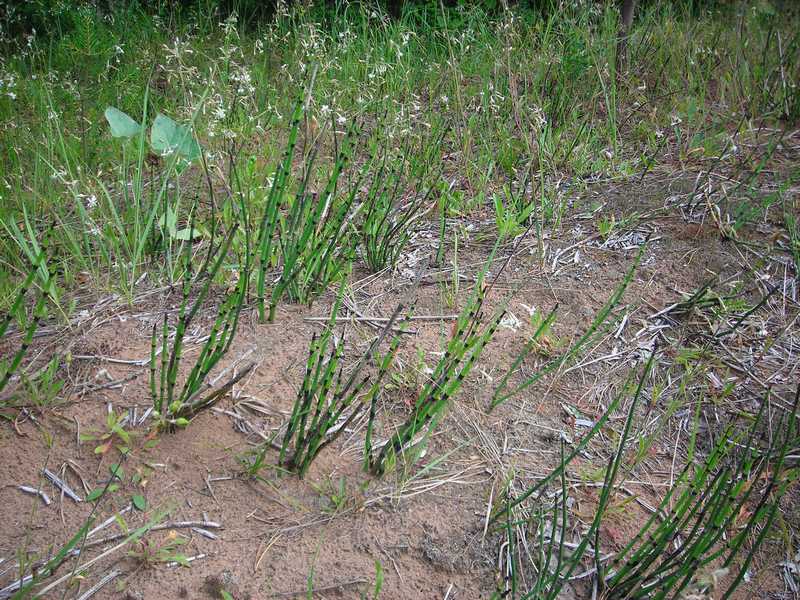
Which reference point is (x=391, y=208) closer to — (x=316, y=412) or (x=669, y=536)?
(x=316, y=412)

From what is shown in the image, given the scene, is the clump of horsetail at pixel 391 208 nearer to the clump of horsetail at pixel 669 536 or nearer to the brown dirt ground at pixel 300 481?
the brown dirt ground at pixel 300 481

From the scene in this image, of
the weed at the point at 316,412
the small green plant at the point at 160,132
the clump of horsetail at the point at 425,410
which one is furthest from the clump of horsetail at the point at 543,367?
the small green plant at the point at 160,132

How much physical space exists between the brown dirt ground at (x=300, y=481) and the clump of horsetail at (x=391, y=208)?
0.62ft

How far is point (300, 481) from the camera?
1.60m

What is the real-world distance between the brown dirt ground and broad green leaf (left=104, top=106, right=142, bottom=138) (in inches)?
33.3

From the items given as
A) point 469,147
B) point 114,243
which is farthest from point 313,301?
point 469,147

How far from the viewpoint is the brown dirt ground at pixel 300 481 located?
141 cm

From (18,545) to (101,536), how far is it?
6.3 inches

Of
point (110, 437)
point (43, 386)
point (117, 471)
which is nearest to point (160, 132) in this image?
point (43, 386)

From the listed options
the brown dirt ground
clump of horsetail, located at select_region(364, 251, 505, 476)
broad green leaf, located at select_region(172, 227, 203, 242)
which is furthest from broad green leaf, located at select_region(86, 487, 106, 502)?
broad green leaf, located at select_region(172, 227, 203, 242)

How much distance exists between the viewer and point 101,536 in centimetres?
141

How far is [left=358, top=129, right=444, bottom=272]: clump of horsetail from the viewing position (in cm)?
225

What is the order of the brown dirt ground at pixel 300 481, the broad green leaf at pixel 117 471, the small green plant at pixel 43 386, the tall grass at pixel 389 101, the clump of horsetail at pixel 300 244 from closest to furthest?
1. the brown dirt ground at pixel 300 481
2. the broad green leaf at pixel 117 471
3. the small green plant at pixel 43 386
4. the clump of horsetail at pixel 300 244
5. the tall grass at pixel 389 101

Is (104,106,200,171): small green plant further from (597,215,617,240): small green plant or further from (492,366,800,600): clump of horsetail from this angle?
(492,366,800,600): clump of horsetail
